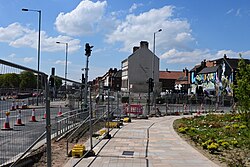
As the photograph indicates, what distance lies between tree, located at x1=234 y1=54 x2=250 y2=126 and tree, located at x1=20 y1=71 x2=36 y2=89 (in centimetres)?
346

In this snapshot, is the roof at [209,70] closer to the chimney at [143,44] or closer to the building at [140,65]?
the building at [140,65]

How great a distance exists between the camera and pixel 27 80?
15.0 ft

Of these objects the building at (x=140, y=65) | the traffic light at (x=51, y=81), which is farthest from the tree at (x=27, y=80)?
the building at (x=140, y=65)

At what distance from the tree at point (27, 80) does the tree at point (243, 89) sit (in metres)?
3.46

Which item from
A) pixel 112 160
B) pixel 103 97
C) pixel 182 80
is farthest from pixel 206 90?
pixel 112 160

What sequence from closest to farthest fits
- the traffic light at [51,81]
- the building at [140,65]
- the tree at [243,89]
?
the traffic light at [51,81] < the tree at [243,89] < the building at [140,65]

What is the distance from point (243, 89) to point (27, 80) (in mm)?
3583

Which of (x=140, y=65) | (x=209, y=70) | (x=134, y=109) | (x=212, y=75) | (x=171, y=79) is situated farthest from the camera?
(x=171, y=79)

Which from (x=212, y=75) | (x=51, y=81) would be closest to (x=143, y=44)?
(x=212, y=75)

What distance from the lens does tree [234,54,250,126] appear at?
5.79 meters

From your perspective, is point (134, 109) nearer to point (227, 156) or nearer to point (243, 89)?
point (227, 156)

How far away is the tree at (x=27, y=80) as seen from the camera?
430 centimetres

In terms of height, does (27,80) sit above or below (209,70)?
below

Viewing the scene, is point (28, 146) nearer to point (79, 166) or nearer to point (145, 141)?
point (79, 166)
